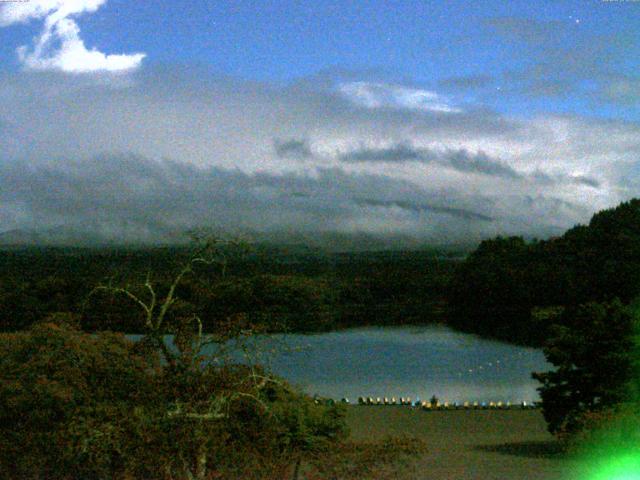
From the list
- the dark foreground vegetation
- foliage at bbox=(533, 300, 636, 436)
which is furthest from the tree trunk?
foliage at bbox=(533, 300, 636, 436)

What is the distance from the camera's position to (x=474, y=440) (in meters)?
19.8

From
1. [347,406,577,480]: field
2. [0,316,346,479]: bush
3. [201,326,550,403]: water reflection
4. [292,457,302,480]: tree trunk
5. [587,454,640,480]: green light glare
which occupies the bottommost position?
[201,326,550,403]: water reflection

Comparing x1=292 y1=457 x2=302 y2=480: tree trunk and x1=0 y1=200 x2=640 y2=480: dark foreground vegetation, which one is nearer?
x1=0 y1=200 x2=640 y2=480: dark foreground vegetation

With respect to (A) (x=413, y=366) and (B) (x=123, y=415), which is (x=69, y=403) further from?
(A) (x=413, y=366)

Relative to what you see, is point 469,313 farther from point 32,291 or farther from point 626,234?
point 32,291

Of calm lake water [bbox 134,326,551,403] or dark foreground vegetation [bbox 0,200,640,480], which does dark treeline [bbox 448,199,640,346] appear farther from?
dark foreground vegetation [bbox 0,200,640,480]

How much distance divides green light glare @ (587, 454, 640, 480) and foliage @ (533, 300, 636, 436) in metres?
4.89

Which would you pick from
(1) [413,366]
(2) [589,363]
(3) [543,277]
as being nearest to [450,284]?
(3) [543,277]

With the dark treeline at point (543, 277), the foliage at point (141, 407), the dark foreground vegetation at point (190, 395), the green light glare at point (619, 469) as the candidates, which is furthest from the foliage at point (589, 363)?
the dark treeline at point (543, 277)

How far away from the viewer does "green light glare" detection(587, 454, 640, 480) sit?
31.8ft

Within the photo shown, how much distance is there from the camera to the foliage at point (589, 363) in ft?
52.2

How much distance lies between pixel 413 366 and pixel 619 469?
96.7ft

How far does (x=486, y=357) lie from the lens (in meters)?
43.8

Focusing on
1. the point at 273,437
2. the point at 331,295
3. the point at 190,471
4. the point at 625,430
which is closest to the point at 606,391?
the point at 625,430
